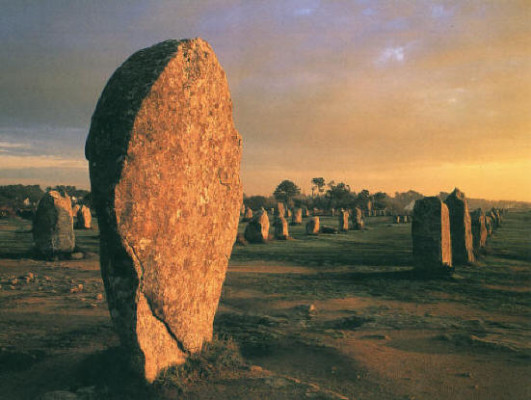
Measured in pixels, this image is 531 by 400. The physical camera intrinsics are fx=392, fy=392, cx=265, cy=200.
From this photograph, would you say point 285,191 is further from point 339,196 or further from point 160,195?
point 160,195

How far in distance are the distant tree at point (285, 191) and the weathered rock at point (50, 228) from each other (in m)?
67.9

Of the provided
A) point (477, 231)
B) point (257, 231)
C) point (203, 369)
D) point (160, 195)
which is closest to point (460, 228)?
point (477, 231)

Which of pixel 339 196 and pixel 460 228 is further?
pixel 339 196

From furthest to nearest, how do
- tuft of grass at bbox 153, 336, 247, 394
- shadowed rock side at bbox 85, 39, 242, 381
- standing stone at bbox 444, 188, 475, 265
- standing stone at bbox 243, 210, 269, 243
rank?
1. standing stone at bbox 243, 210, 269, 243
2. standing stone at bbox 444, 188, 475, 265
3. tuft of grass at bbox 153, 336, 247, 394
4. shadowed rock side at bbox 85, 39, 242, 381

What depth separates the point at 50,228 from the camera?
13336 mm

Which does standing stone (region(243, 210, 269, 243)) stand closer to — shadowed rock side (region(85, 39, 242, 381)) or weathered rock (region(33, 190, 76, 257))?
weathered rock (region(33, 190, 76, 257))

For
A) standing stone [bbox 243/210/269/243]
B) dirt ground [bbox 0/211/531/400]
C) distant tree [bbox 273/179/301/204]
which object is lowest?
dirt ground [bbox 0/211/531/400]

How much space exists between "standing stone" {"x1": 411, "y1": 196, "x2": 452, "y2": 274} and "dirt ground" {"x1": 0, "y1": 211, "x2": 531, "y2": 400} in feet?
2.06

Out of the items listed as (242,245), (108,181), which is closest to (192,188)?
(108,181)

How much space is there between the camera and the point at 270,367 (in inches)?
187

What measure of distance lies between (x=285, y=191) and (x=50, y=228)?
69.5 m

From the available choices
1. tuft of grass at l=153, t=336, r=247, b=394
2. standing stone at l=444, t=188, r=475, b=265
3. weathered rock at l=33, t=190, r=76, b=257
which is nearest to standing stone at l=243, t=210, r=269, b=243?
weathered rock at l=33, t=190, r=76, b=257

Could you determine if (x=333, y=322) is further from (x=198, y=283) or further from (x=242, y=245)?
(x=242, y=245)

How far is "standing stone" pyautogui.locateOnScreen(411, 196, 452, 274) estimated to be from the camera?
11.2m
